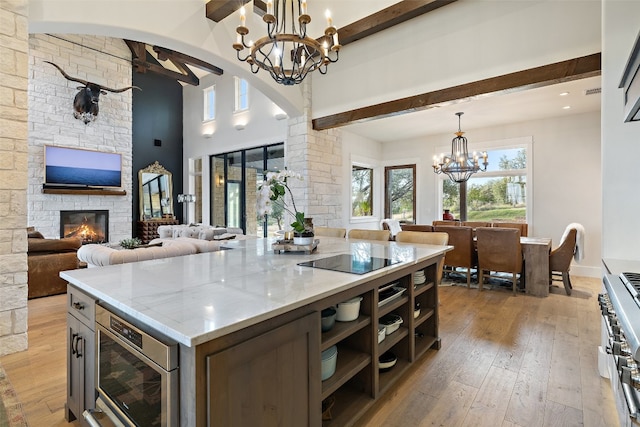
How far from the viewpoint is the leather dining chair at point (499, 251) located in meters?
4.20

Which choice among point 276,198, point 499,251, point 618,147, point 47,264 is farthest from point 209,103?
point 618,147

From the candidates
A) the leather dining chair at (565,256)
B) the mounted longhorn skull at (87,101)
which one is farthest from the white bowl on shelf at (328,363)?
the mounted longhorn skull at (87,101)

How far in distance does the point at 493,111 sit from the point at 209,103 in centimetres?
704

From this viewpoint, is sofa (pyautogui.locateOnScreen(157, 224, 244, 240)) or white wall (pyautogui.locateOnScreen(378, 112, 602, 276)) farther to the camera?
sofa (pyautogui.locateOnScreen(157, 224, 244, 240))

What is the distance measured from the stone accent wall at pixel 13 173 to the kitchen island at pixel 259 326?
151 centimetres

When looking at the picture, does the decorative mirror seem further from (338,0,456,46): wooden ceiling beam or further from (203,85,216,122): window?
(338,0,456,46): wooden ceiling beam

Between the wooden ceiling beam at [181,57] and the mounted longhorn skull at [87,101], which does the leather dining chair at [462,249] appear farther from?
the mounted longhorn skull at [87,101]

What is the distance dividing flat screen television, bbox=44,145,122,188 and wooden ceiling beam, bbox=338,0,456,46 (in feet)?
20.0

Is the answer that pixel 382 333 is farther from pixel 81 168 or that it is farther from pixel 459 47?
pixel 81 168

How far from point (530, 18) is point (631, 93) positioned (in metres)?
2.37

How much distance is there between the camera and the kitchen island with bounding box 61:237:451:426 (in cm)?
96

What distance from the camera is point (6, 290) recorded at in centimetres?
252

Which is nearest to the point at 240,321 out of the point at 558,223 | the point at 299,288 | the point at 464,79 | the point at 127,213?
the point at 299,288

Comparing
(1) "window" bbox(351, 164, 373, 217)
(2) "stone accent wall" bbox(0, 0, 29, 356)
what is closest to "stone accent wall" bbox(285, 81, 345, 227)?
(1) "window" bbox(351, 164, 373, 217)
